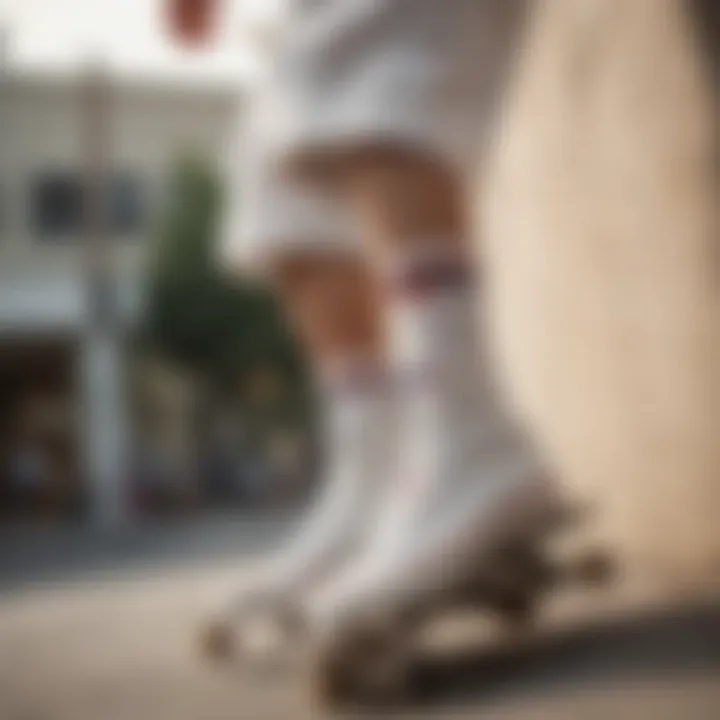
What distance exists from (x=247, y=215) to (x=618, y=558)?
0.28 meters

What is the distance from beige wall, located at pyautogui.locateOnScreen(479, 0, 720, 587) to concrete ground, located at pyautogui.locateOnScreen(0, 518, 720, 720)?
147 mm

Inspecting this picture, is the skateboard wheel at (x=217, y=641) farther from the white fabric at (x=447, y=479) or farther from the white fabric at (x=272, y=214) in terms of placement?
the white fabric at (x=272, y=214)

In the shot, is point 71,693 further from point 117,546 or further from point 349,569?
point 117,546

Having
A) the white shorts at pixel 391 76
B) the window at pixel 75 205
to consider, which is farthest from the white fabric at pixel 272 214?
the window at pixel 75 205

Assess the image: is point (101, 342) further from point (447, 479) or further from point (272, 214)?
point (447, 479)

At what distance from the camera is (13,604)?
1.87 feet

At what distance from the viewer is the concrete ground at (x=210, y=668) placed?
388 millimetres

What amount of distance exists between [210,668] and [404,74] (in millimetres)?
249

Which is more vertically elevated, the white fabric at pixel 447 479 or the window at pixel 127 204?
the window at pixel 127 204

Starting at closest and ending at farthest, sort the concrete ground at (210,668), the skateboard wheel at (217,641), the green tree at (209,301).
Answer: the concrete ground at (210,668), the skateboard wheel at (217,641), the green tree at (209,301)

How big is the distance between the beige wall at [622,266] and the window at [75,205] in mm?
209

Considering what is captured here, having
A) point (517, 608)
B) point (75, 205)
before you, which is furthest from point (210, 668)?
point (75, 205)

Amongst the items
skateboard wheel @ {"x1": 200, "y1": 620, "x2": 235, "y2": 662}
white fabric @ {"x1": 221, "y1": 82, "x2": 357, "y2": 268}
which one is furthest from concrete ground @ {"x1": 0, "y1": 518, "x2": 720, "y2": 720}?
white fabric @ {"x1": 221, "y1": 82, "x2": 357, "y2": 268}

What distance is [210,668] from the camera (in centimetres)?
47
